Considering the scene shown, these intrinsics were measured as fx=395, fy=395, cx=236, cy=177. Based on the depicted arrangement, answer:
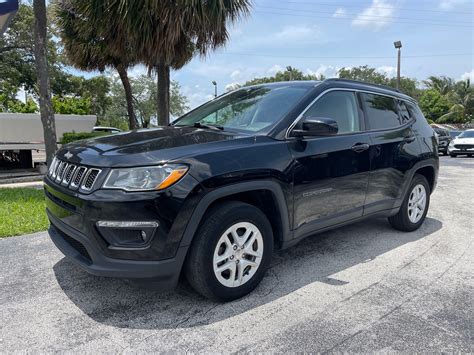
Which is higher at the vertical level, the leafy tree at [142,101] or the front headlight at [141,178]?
the leafy tree at [142,101]

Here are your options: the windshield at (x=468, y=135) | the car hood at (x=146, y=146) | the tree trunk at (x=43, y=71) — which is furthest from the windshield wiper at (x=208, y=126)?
the windshield at (x=468, y=135)

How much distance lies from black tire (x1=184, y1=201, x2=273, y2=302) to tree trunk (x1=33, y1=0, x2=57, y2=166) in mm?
6337

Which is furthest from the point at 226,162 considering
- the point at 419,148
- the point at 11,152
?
the point at 11,152

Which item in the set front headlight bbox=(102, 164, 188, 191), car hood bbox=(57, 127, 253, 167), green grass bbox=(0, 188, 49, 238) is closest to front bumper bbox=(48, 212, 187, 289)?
front headlight bbox=(102, 164, 188, 191)

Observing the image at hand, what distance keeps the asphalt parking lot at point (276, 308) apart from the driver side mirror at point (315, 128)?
4.24ft

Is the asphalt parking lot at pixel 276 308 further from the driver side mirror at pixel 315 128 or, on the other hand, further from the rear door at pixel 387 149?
the driver side mirror at pixel 315 128

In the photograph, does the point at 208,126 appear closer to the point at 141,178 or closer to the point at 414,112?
the point at 141,178

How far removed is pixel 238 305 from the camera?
9.94 ft

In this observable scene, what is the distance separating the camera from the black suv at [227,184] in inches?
104

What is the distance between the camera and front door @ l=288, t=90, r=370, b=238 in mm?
3381

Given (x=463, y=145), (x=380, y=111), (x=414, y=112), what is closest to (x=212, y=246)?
(x=380, y=111)

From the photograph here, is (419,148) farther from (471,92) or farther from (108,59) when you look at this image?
(471,92)

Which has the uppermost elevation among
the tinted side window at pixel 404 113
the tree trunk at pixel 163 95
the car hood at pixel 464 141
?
the tree trunk at pixel 163 95

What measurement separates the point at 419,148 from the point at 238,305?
10.3 ft
